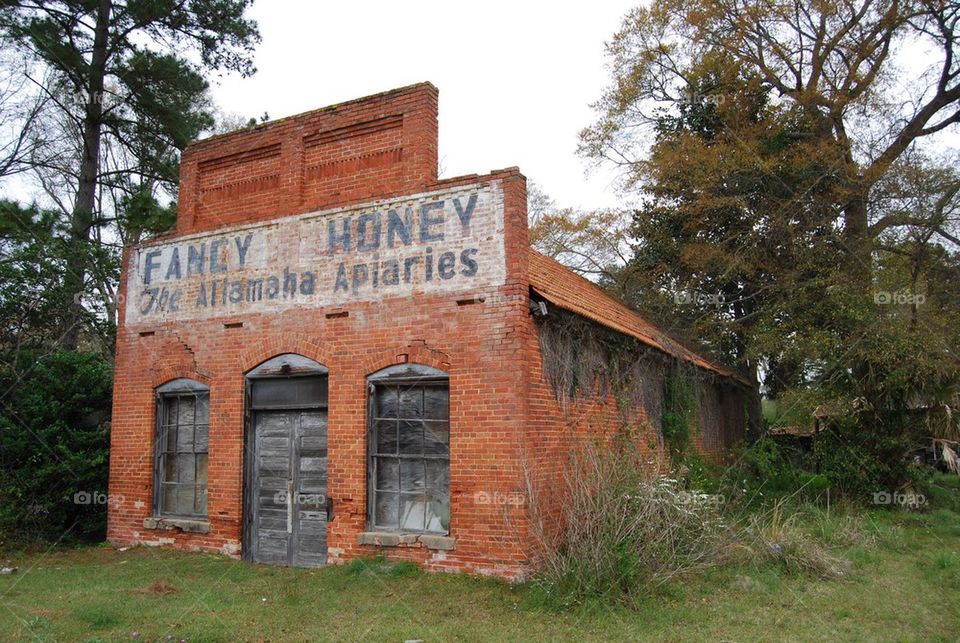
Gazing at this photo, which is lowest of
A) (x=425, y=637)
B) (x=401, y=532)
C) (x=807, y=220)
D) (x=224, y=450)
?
(x=425, y=637)

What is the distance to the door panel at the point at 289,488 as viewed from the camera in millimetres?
10148

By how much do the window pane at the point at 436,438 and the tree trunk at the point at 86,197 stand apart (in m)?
10.0

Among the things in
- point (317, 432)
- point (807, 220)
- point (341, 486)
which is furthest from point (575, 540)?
point (807, 220)

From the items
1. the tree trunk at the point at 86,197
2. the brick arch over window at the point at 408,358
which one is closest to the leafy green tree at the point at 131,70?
the tree trunk at the point at 86,197

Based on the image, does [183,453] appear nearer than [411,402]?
No

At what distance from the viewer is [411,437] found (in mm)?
9547

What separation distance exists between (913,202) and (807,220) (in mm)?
2241

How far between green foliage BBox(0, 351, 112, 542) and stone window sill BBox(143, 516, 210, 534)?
3.34 feet

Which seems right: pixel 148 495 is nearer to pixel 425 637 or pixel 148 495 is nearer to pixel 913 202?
pixel 425 637

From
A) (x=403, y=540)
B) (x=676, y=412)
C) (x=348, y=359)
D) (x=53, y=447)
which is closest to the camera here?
(x=403, y=540)

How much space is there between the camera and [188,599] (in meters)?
8.41

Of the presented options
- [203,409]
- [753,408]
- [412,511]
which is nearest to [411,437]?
[412,511]

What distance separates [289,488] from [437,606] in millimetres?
3507

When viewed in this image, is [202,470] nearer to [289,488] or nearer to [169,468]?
[169,468]
